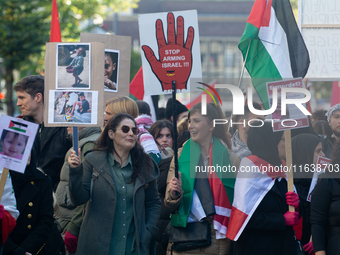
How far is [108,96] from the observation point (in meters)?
5.11

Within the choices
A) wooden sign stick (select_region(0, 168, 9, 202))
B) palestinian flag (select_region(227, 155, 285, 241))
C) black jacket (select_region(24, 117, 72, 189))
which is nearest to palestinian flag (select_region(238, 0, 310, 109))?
palestinian flag (select_region(227, 155, 285, 241))

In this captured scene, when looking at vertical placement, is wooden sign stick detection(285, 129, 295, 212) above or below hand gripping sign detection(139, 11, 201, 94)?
below

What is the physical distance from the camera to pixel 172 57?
4680 mm

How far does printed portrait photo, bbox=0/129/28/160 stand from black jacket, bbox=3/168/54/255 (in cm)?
29

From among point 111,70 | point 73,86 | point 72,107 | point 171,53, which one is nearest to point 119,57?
point 111,70

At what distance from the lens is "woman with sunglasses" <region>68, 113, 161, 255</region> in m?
3.76

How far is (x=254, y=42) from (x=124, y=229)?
215 cm

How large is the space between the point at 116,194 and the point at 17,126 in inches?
38.2

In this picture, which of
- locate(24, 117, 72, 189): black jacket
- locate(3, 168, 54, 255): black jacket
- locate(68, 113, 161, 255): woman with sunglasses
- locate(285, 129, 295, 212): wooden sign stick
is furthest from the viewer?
locate(24, 117, 72, 189): black jacket

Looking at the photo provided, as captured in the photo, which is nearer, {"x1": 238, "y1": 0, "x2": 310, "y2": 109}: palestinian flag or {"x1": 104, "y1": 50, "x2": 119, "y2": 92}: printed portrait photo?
{"x1": 238, "y1": 0, "x2": 310, "y2": 109}: palestinian flag

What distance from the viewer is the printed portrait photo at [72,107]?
3.79m

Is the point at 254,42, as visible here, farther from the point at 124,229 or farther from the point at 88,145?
the point at 124,229

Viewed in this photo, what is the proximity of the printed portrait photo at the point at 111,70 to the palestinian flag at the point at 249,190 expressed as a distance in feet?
6.29

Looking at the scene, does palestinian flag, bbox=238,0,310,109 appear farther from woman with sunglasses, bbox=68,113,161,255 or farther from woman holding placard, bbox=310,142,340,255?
woman with sunglasses, bbox=68,113,161,255
